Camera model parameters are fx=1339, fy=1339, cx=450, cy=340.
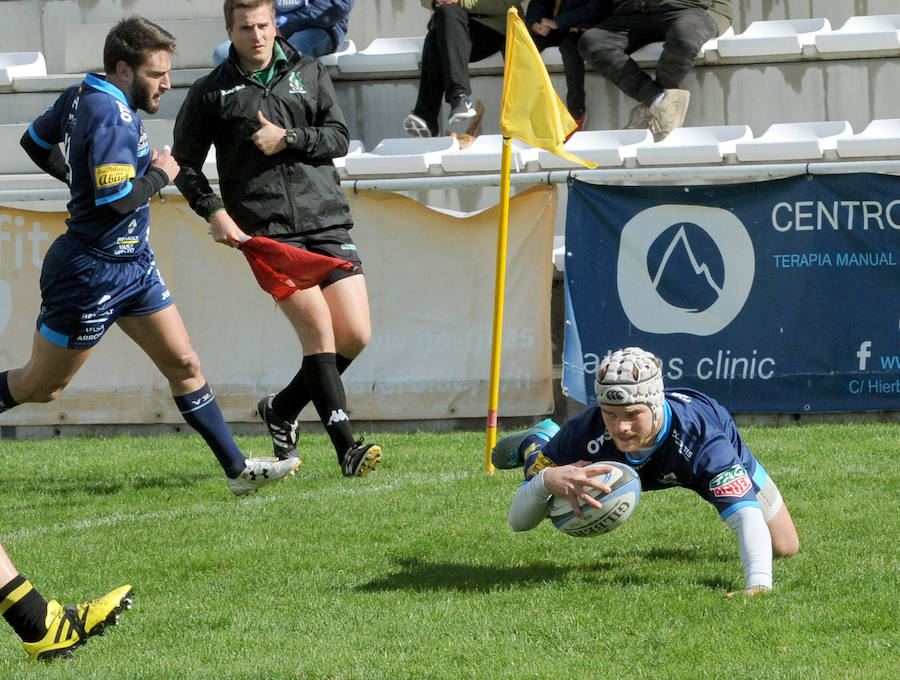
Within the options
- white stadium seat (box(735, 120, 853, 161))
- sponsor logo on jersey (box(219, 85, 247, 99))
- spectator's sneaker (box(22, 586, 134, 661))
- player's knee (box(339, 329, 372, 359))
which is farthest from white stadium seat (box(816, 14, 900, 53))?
spectator's sneaker (box(22, 586, 134, 661))

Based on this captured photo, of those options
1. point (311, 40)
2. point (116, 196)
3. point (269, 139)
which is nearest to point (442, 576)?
point (116, 196)

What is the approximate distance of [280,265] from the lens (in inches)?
279

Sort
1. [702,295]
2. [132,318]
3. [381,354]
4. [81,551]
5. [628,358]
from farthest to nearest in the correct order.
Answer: [381,354]
[702,295]
[132,318]
[81,551]
[628,358]

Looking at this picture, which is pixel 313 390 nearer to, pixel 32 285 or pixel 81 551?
pixel 81 551

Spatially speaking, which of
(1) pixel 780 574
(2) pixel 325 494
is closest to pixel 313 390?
(2) pixel 325 494

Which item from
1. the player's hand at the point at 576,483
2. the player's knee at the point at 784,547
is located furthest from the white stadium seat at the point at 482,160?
the player's hand at the point at 576,483

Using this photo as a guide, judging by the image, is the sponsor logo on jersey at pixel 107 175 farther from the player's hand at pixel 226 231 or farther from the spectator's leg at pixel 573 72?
the spectator's leg at pixel 573 72

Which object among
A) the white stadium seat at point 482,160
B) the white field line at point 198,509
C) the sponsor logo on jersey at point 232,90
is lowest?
the white field line at point 198,509

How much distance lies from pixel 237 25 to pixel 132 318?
1.68 metres

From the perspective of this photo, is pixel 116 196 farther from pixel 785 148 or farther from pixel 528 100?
pixel 785 148

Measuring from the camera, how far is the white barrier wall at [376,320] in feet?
30.6

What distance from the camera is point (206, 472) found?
796cm

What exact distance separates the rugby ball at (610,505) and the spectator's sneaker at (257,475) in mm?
2393

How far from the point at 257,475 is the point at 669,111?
17.5ft
